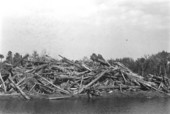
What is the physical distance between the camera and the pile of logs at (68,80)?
27938mm

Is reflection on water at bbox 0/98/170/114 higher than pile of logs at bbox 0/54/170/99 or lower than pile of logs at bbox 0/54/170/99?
lower

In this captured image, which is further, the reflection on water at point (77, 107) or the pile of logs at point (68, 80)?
the pile of logs at point (68, 80)

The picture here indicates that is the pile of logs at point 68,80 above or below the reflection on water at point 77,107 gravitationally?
above

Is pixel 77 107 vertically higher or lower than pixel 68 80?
lower

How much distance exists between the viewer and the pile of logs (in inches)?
1100

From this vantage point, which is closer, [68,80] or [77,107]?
[77,107]

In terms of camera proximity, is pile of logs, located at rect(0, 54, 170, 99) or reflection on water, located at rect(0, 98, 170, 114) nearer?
reflection on water, located at rect(0, 98, 170, 114)

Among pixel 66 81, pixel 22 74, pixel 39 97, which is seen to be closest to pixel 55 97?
pixel 39 97

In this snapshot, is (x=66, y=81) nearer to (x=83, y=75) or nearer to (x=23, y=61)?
(x=83, y=75)

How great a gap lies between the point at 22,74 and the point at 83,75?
6.49 m

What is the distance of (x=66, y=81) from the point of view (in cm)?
2988

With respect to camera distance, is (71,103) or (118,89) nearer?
(71,103)

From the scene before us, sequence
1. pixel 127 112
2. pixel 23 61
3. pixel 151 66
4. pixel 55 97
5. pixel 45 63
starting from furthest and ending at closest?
pixel 151 66 < pixel 23 61 < pixel 45 63 < pixel 55 97 < pixel 127 112

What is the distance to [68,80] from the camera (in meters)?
29.6
